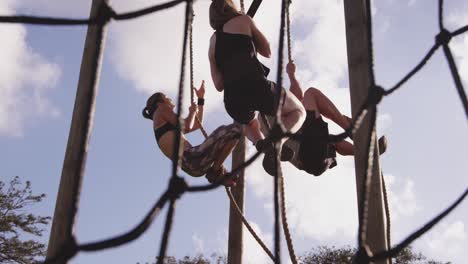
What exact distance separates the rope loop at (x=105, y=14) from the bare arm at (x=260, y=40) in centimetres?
142

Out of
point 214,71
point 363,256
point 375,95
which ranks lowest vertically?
point 363,256

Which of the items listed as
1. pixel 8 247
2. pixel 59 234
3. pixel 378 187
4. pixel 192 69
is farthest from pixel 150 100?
pixel 8 247

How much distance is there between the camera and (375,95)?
1.87 m

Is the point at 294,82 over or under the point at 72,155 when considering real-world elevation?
over

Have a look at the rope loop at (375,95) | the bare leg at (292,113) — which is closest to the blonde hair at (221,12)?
the bare leg at (292,113)

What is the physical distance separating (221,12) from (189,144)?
0.81m

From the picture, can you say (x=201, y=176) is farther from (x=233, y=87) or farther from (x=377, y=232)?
(x=377, y=232)

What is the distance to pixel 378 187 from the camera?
7.38 ft

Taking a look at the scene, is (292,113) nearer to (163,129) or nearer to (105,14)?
(163,129)

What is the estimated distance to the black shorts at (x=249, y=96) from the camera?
9.48ft

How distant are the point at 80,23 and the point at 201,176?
5.90 feet

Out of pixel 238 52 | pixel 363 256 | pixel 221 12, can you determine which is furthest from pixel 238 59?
pixel 363 256

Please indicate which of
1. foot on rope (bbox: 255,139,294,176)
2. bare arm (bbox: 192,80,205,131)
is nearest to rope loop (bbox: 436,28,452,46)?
foot on rope (bbox: 255,139,294,176)

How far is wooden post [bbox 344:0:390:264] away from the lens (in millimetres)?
2158
